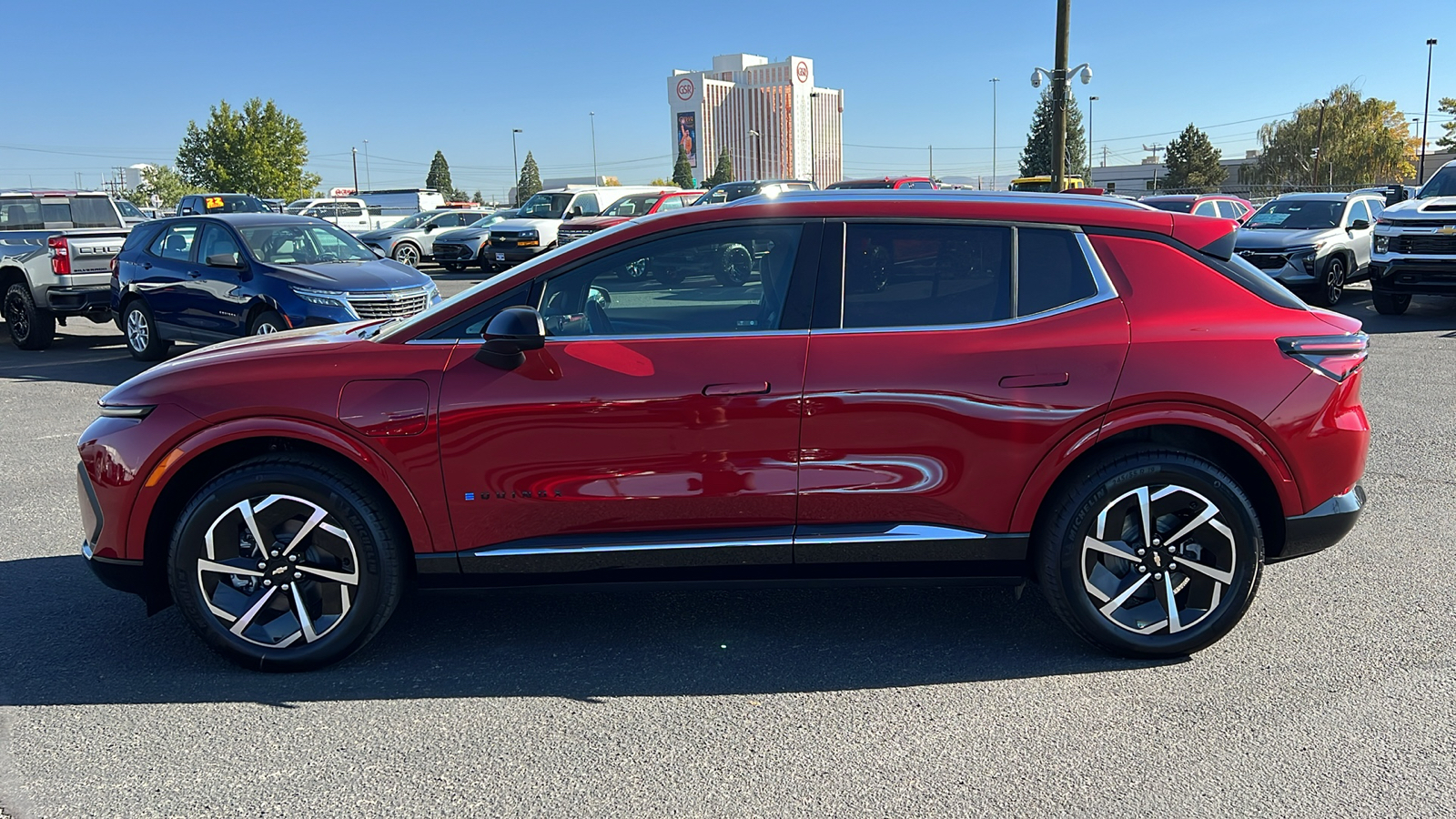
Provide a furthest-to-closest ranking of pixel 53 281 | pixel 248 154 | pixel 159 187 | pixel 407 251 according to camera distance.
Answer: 1. pixel 159 187
2. pixel 248 154
3. pixel 407 251
4. pixel 53 281

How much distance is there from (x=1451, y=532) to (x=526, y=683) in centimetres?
443

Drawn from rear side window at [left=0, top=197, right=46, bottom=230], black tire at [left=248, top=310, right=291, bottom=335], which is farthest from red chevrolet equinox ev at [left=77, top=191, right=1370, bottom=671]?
rear side window at [left=0, top=197, right=46, bottom=230]

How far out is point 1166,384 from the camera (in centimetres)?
370

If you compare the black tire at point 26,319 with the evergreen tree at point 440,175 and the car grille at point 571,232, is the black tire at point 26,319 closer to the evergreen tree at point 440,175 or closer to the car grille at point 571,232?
the car grille at point 571,232

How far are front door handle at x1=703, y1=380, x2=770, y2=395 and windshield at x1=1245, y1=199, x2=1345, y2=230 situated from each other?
1536 cm

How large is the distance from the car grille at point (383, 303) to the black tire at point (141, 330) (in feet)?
8.95

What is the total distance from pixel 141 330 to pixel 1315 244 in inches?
595

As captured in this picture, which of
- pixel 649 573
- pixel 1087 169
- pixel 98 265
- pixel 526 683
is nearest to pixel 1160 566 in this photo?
pixel 649 573

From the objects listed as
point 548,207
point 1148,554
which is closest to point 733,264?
point 1148,554

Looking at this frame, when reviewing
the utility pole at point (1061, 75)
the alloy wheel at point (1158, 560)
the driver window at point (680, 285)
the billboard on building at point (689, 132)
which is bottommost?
the alloy wheel at point (1158, 560)

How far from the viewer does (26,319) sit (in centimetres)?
1330

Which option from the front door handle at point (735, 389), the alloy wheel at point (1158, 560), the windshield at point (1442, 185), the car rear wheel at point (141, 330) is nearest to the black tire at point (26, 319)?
the car rear wheel at point (141, 330)

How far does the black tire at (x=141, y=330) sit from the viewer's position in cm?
1173

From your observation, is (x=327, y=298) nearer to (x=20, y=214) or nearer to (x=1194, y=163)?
(x=20, y=214)
